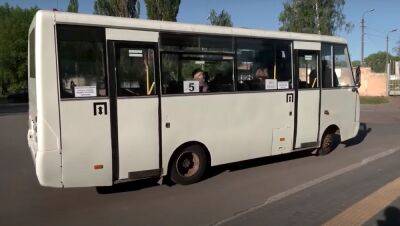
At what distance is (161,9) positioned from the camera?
3391cm

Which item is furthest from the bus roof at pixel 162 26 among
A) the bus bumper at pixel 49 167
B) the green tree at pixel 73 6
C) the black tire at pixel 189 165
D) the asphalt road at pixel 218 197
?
the green tree at pixel 73 6

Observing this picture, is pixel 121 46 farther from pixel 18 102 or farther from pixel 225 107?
pixel 18 102

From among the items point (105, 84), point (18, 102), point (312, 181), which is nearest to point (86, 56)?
point (105, 84)

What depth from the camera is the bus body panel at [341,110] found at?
36.1 ft

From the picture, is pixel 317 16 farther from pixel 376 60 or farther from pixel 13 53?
pixel 376 60

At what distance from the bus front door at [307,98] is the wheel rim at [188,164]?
2.67 meters

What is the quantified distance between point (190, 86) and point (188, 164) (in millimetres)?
1322

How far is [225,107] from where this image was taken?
8.89m

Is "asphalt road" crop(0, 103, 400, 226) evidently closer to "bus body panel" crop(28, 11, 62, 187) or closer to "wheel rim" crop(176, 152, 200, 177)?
"wheel rim" crop(176, 152, 200, 177)

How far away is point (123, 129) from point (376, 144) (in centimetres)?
812

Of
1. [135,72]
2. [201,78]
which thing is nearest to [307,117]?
[201,78]

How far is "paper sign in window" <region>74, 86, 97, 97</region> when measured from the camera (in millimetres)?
7023

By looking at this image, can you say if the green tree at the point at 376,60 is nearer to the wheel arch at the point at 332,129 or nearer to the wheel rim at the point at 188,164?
the wheel arch at the point at 332,129

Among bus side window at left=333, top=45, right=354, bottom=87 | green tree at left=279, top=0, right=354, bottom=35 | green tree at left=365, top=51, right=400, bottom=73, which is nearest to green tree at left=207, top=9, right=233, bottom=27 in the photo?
green tree at left=279, top=0, right=354, bottom=35
